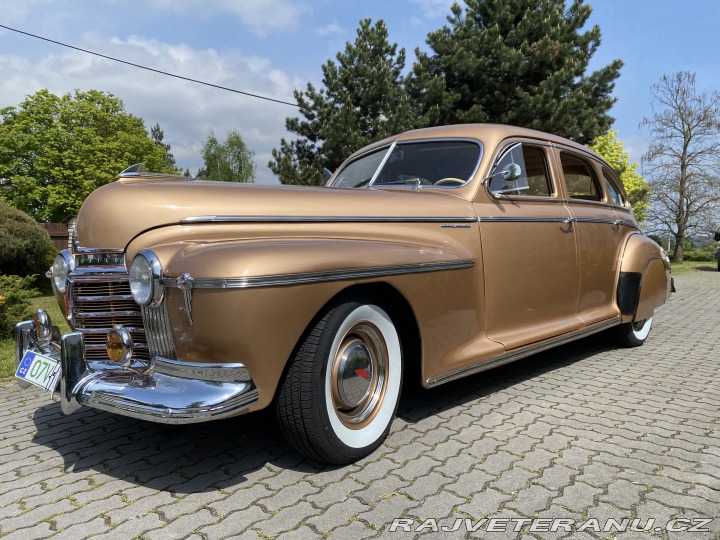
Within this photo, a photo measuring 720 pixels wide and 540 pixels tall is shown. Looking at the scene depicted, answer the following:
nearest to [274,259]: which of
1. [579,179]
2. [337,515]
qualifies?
[337,515]

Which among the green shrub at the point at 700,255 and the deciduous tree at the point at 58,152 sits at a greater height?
the deciduous tree at the point at 58,152

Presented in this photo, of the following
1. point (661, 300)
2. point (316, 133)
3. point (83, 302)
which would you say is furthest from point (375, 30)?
point (83, 302)

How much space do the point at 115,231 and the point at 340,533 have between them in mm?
1640

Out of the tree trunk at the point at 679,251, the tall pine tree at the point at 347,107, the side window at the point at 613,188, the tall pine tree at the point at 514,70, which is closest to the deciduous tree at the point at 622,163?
the tree trunk at the point at 679,251

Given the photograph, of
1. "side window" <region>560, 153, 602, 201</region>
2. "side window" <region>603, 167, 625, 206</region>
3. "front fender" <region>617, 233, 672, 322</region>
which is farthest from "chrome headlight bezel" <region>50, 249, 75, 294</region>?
"side window" <region>603, 167, 625, 206</region>

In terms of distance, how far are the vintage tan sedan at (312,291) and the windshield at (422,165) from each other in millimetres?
14

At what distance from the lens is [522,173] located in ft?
12.4

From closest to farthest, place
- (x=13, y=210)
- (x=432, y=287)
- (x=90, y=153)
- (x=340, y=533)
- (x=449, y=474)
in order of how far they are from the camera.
Result: (x=340, y=533), (x=449, y=474), (x=432, y=287), (x=13, y=210), (x=90, y=153)

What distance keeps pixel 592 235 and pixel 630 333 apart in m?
1.35

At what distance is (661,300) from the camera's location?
16.4ft

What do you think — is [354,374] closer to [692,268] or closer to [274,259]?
[274,259]

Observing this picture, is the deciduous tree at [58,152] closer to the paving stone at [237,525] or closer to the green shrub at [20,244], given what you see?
the green shrub at [20,244]

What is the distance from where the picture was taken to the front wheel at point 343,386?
225 cm

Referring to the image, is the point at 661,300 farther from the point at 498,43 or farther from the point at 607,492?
the point at 498,43
